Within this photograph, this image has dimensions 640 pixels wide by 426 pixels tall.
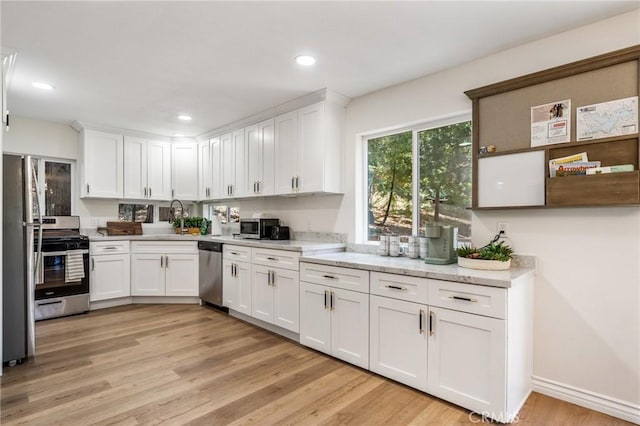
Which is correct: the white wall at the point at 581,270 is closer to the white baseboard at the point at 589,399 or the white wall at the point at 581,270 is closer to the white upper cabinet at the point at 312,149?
the white baseboard at the point at 589,399

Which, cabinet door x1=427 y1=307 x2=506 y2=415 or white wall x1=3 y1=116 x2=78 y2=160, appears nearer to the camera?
cabinet door x1=427 y1=307 x2=506 y2=415

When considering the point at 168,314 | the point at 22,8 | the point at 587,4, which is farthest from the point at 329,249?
the point at 22,8

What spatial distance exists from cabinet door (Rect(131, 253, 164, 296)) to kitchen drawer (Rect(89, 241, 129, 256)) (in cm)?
15

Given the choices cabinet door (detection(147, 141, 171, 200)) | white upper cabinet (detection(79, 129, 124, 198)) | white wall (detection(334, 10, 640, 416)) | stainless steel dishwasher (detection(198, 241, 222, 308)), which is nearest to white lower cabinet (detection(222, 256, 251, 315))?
stainless steel dishwasher (detection(198, 241, 222, 308))

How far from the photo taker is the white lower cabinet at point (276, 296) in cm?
318

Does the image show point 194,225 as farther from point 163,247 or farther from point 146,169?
point 146,169

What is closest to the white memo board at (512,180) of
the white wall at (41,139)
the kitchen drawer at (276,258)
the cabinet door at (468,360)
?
the cabinet door at (468,360)

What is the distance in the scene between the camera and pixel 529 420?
1991 millimetres

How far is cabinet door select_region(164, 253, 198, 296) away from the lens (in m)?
4.50

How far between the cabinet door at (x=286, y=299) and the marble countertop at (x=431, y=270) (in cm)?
36

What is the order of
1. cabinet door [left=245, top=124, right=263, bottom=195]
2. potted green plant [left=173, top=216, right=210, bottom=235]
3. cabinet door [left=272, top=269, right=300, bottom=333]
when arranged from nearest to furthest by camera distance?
1. cabinet door [left=272, top=269, right=300, bottom=333]
2. cabinet door [left=245, top=124, right=263, bottom=195]
3. potted green plant [left=173, top=216, right=210, bottom=235]

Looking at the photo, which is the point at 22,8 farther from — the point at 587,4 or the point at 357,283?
the point at 587,4

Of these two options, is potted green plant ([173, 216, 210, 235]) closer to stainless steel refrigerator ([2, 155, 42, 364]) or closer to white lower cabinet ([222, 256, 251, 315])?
white lower cabinet ([222, 256, 251, 315])

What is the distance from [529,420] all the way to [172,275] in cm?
404
